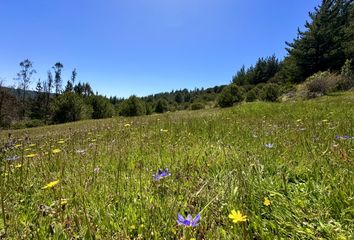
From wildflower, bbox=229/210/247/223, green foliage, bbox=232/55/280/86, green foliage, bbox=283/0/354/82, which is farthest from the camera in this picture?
green foliage, bbox=232/55/280/86

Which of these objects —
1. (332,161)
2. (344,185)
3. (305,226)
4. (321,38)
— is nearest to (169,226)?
(305,226)

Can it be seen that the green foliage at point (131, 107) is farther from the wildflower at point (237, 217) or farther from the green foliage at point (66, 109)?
the wildflower at point (237, 217)

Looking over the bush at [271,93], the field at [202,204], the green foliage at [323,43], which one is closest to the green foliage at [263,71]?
the green foliage at [323,43]

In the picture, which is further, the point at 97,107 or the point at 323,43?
the point at 97,107

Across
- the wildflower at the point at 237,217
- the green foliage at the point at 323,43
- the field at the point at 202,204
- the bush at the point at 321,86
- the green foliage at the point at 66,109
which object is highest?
the green foliage at the point at 323,43

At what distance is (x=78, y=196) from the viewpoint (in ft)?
6.30

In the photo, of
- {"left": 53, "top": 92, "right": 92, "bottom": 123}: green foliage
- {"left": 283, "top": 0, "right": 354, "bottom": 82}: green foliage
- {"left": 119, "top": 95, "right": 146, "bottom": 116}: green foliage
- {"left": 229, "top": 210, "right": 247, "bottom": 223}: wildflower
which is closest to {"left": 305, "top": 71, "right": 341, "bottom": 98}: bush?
{"left": 283, "top": 0, "right": 354, "bottom": 82}: green foliage

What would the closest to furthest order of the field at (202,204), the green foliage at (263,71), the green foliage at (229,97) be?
the field at (202,204) < the green foliage at (229,97) < the green foliage at (263,71)

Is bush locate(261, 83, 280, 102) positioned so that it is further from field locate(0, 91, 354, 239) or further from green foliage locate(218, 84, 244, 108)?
field locate(0, 91, 354, 239)

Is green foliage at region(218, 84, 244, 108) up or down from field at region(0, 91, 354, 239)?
up

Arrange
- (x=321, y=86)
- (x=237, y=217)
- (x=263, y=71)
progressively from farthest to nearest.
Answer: (x=263, y=71), (x=321, y=86), (x=237, y=217)

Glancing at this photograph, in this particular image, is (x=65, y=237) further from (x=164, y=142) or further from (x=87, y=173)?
(x=164, y=142)

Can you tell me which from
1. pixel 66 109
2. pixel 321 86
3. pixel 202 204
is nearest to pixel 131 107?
pixel 66 109

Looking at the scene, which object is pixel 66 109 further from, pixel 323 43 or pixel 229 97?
pixel 323 43
